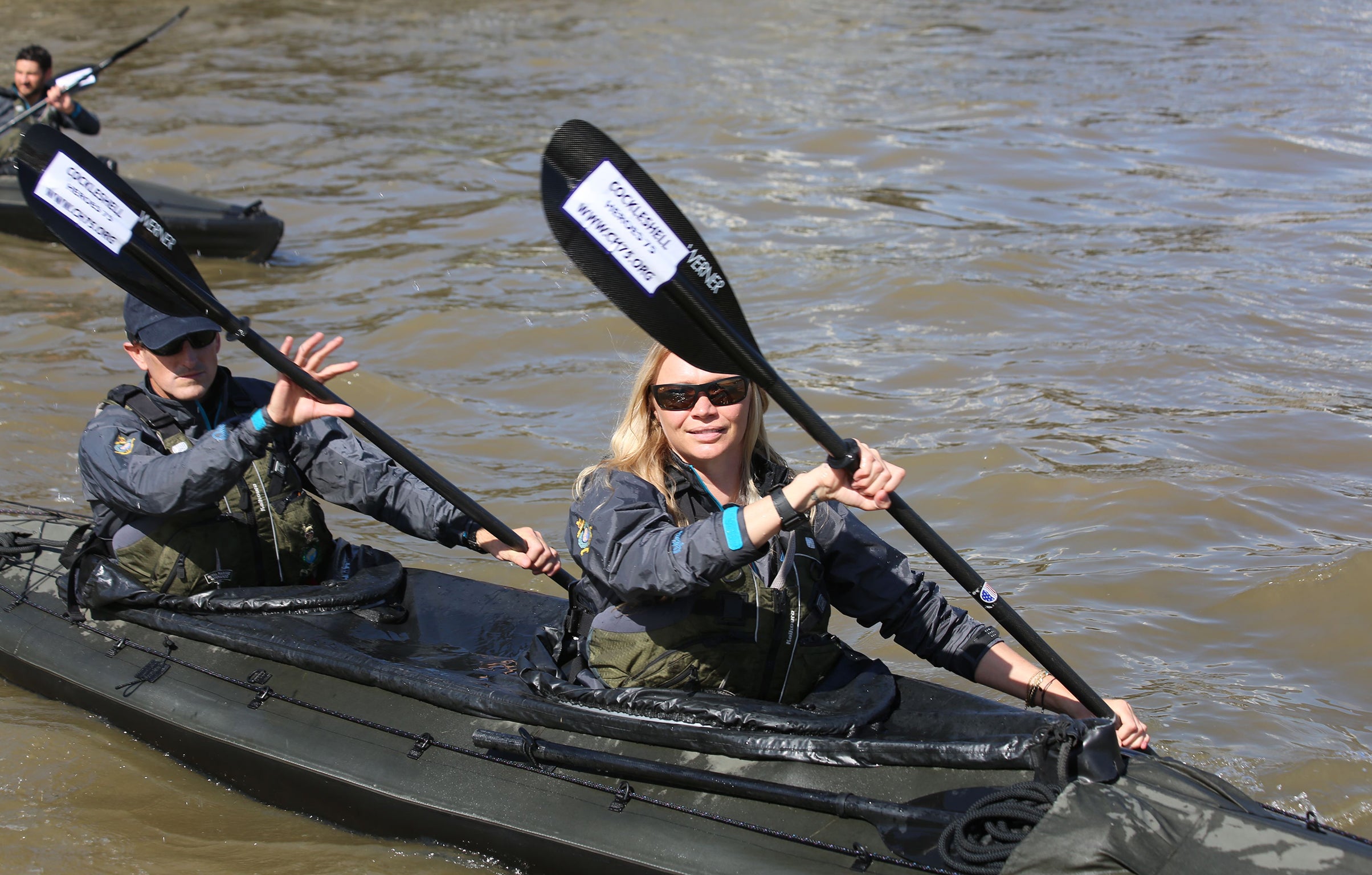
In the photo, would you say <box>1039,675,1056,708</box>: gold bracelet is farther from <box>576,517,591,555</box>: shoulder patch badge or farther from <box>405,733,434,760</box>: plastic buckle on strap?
<box>405,733,434,760</box>: plastic buckle on strap

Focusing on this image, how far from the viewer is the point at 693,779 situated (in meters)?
2.74

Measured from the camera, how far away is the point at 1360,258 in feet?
26.6

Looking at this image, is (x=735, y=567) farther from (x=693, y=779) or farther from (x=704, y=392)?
(x=693, y=779)

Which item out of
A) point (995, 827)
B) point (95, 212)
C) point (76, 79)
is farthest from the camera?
point (76, 79)

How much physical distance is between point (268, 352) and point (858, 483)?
4.94 feet

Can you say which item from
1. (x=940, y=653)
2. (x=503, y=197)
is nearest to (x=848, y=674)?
(x=940, y=653)

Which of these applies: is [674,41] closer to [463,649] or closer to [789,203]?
[789,203]

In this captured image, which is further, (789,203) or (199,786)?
(789,203)

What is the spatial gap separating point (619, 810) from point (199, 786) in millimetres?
A: 1421

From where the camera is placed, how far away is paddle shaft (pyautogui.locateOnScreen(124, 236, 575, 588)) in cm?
304

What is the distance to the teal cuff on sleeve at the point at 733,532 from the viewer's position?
8.06 feet

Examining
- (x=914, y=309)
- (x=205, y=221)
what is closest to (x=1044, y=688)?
(x=914, y=309)

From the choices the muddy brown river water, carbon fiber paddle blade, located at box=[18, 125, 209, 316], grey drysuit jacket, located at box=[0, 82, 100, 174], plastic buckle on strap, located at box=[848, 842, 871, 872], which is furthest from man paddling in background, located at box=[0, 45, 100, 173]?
plastic buckle on strap, located at box=[848, 842, 871, 872]

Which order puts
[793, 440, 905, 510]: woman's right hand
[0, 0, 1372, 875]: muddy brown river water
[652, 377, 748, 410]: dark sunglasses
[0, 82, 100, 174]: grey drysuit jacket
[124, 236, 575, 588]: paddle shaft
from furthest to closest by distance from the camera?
[0, 82, 100, 174]: grey drysuit jacket
[0, 0, 1372, 875]: muddy brown river water
[124, 236, 575, 588]: paddle shaft
[652, 377, 748, 410]: dark sunglasses
[793, 440, 905, 510]: woman's right hand
